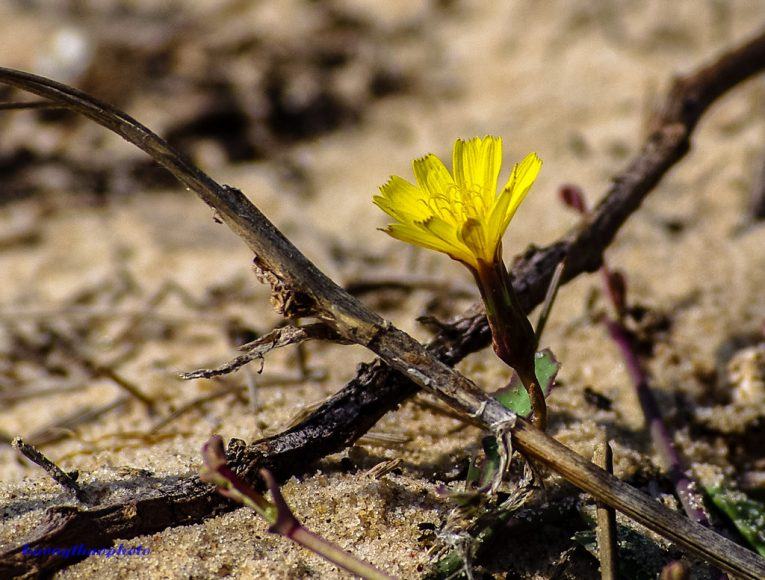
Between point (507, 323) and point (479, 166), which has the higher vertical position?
point (479, 166)

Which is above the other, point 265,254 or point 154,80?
point 154,80

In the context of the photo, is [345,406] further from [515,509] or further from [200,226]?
[200,226]

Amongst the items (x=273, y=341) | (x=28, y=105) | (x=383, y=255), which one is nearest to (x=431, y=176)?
(x=273, y=341)

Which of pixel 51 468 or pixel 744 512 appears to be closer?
pixel 51 468

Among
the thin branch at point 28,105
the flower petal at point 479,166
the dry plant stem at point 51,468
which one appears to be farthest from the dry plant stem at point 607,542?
the thin branch at point 28,105

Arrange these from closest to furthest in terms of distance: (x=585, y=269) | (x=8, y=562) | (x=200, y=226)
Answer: (x=8, y=562), (x=585, y=269), (x=200, y=226)

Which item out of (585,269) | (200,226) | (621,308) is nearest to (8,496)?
(585,269)

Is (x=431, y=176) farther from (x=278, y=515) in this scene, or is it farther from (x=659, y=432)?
(x=659, y=432)
